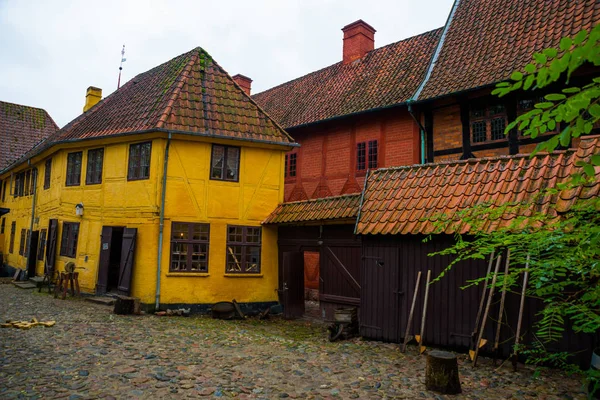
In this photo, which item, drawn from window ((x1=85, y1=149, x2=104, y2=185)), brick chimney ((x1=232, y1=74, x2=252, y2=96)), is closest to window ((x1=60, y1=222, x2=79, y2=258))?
window ((x1=85, y1=149, x2=104, y2=185))

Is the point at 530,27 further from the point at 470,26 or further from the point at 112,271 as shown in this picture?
the point at 112,271

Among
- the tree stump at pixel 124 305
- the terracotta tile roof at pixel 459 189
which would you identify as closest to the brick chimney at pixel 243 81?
the tree stump at pixel 124 305

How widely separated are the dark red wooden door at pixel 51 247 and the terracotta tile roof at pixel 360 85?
971 cm

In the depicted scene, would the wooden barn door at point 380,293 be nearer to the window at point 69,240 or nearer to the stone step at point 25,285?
the window at point 69,240

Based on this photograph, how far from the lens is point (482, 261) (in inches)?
309

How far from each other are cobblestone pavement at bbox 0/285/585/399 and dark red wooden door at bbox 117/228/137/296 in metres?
2.12

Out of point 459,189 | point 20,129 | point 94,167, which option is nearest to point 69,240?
point 94,167

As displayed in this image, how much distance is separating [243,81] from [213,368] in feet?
69.4

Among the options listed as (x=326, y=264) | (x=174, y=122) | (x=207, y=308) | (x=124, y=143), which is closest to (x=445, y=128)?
(x=326, y=264)

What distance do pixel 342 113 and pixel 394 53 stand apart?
4.09 m

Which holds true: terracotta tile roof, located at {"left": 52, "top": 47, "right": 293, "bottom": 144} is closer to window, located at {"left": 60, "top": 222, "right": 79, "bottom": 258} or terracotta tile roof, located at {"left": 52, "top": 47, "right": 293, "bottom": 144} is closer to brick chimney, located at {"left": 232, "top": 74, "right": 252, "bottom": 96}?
window, located at {"left": 60, "top": 222, "right": 79, "bottom": 258}

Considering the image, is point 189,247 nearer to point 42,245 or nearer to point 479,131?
point 42,245

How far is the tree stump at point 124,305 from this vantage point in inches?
441

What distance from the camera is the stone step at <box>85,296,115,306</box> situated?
485 inches
